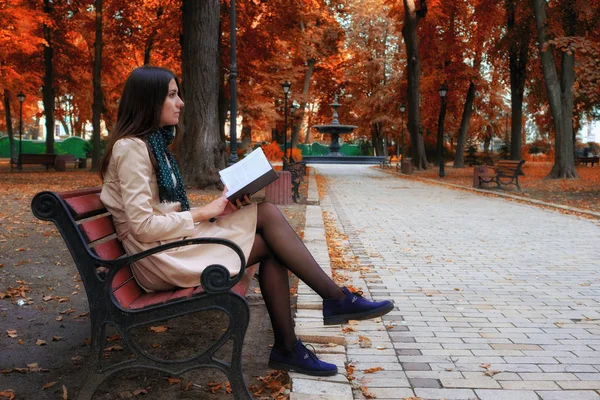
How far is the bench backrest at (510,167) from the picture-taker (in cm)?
1874

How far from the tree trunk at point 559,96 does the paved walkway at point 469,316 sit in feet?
42.8

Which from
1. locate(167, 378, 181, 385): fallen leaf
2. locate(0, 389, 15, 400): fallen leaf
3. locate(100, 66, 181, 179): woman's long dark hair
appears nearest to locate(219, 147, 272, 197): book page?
locate(100, 66, 181, 179): woman's long dark hair

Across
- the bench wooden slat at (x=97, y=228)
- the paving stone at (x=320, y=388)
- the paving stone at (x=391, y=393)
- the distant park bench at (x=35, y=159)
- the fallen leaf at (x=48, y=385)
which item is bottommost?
the fallen leaf at (x=48, y=385)

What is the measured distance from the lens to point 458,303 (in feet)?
16.6

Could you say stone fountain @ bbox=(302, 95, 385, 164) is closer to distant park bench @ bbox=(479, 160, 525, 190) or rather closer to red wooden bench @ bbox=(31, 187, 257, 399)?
distant park bench @ bbox=(479, 160, 525, 190)

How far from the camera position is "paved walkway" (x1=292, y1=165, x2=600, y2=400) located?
3.28m

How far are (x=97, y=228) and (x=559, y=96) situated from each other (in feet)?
70.9

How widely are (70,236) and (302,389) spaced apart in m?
1.34

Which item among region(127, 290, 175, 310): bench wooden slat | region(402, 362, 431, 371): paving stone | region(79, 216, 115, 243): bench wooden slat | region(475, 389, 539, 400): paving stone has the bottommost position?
region(402, 362, 431, 371): paving stone

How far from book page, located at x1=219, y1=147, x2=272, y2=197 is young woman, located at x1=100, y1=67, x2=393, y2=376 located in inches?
4.4

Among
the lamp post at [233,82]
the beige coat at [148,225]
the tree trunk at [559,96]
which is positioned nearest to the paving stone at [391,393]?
the beige coat at [148,225]

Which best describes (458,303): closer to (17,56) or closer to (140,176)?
(140,176)

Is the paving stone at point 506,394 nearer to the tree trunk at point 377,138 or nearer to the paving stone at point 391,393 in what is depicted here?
the paving stone at point 391,393

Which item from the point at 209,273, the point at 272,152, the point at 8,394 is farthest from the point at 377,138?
the point at 209,273
